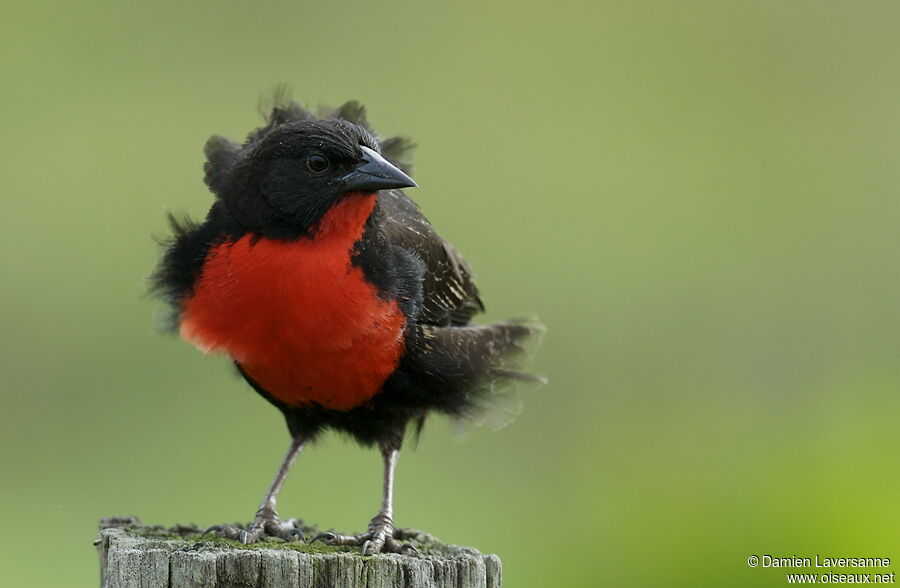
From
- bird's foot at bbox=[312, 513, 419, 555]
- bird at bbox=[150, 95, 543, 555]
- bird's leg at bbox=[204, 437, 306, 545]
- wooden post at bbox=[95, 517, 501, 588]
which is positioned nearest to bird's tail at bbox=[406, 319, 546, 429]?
bird at bbox=[150, 95, 543, 555]

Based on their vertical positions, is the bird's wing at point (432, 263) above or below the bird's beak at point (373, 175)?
below

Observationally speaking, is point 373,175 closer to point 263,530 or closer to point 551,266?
point 263,530

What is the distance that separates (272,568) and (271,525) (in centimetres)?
155

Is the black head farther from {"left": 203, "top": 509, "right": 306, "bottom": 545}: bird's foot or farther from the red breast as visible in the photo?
{"left": 203, "top": 509, "right": 306, "bottom": 545}: bird's foot

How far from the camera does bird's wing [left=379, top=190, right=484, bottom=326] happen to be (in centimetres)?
686

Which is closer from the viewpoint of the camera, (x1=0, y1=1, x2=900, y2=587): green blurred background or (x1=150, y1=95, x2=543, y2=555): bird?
(x1=150, y1=95, x2=543, y2=555): bird

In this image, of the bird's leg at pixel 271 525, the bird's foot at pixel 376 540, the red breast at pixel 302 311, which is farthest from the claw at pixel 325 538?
the red breast at pixel 302 311

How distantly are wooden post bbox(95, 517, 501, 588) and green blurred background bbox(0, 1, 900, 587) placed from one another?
2.71 m

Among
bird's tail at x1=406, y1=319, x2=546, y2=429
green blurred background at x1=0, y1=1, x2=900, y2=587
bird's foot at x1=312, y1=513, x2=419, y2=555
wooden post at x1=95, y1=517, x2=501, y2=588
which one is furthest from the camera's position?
green blurred background at x1=0, y1=1, x2=900, y2=587

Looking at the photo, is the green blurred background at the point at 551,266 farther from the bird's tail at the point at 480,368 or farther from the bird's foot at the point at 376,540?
the bird's foot at the point at 376,540

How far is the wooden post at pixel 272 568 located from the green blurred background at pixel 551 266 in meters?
2.71

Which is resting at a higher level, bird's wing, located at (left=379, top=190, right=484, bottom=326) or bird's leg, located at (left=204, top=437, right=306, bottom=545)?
bird's wing, located at (left=379, top=190, right=484, bottom=326)

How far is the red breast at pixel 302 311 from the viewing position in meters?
6.27

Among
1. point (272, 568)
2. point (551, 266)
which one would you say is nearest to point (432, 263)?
point (272, 568)
